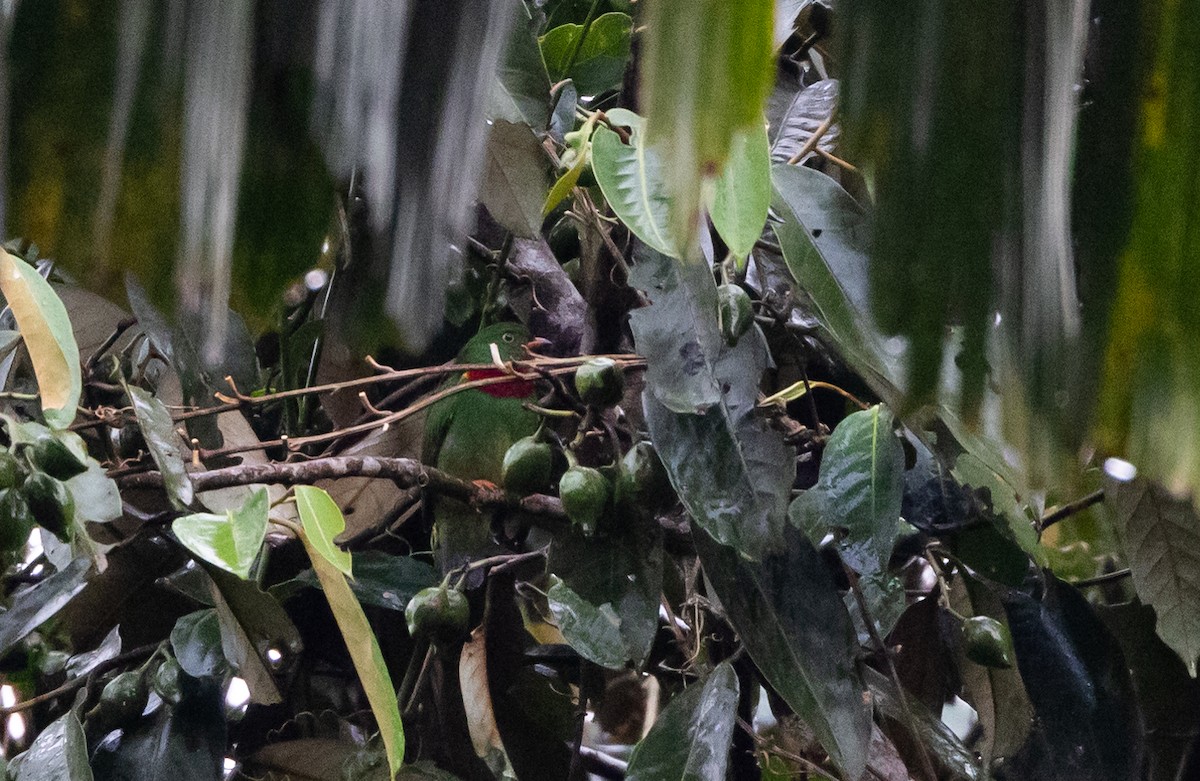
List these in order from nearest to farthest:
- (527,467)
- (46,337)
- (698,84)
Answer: (698,84)
(46,337)
(527,467)

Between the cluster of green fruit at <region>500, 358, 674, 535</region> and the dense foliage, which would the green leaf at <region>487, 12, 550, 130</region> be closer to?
the dense foliage

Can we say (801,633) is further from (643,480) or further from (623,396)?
(623,396)

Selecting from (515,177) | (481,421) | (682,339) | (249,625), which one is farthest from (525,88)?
(481,421)

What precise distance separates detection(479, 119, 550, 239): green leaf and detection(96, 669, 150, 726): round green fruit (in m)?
0.63

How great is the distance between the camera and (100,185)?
0.26 meters

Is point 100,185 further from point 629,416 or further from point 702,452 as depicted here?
point 629,416

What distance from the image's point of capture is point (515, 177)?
0.95m

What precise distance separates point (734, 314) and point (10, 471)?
70cm

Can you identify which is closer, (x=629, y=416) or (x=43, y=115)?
(x=43, y=115)

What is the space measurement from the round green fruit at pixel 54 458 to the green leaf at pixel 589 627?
1.51 ft

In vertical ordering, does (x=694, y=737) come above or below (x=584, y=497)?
below

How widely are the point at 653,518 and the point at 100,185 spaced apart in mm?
837

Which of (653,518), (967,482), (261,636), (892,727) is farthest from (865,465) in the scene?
(261,636)

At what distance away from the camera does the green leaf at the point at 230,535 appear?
774 millimetres
